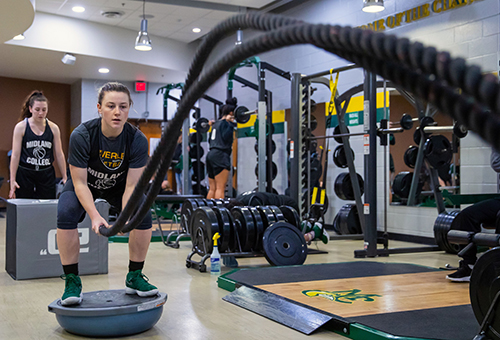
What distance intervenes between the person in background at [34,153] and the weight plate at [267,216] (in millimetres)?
1773

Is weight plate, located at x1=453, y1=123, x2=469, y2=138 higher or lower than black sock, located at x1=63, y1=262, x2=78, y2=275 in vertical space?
higher

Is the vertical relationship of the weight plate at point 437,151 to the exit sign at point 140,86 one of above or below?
below

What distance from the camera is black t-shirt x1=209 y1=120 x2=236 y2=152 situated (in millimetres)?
7543

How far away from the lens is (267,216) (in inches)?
178

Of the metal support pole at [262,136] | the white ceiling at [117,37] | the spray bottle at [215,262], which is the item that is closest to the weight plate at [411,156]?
the metal support pole at [262,136]

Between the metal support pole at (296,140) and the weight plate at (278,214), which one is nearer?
the weight plate at (278,214)

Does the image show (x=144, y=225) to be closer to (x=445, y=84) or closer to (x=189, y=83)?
(x=189, y=83)

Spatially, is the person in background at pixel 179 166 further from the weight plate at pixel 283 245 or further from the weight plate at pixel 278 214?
the weight plate at pixel 283 245

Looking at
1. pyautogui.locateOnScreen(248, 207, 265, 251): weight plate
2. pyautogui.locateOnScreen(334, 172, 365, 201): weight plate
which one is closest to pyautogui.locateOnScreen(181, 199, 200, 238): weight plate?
pyautogui.locateOnScreen(248, 207, 265, 251): weight plate

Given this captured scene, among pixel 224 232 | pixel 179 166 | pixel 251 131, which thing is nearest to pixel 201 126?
pixel 251 131

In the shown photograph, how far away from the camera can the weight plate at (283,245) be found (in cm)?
432

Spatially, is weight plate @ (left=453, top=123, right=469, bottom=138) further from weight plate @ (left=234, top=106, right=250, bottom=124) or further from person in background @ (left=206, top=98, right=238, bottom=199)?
person in background @ (left=206, top=98, right=238, bottom=199)

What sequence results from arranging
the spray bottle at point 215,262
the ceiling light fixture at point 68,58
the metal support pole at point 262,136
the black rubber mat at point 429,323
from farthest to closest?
the ceiling light fixture at point 68,58 < the metal support pole at point 262,136 < the spray bottle at point 215,262 < the black rubber mat at point 429,323

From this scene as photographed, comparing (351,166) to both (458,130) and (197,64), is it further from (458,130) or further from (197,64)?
(197,64)
